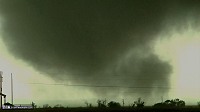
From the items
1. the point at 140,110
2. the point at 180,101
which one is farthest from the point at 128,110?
the point at 180,101

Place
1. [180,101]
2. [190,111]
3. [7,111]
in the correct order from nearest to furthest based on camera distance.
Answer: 1. [190,111]
2. [7,111]
3. [180,101]

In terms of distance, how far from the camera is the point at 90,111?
46062 mm

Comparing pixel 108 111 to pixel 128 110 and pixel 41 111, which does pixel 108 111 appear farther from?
pixel 41 111

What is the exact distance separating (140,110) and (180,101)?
57.5m

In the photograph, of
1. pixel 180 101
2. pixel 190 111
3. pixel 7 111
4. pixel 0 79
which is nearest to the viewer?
pixel 190 111

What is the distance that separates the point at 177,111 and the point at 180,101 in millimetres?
56353

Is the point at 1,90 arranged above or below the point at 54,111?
above

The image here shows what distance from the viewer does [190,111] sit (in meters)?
44.5

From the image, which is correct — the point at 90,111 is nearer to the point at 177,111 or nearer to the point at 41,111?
the point at 41,111

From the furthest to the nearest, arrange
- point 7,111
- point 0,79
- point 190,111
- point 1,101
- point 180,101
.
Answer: point 180,101
point 0,79
point 1,101
point 7,111
point 190,111

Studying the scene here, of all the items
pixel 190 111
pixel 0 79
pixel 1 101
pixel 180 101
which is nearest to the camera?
pixel 190 111

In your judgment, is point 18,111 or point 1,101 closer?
point 18,111

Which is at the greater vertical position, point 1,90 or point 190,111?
point 1,90

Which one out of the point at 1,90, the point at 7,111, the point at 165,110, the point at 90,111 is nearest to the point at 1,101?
the point at 1,90
